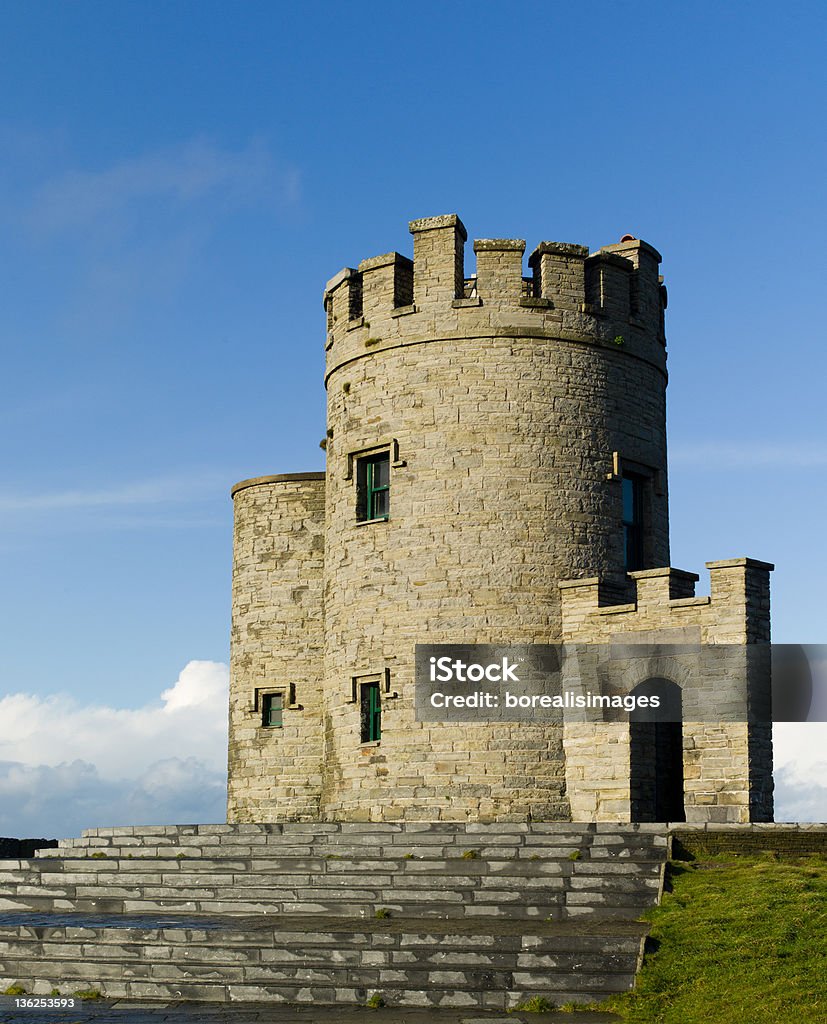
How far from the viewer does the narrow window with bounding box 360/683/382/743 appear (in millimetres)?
23734

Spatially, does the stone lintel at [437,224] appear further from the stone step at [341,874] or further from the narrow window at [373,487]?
the stone step at [341,874]

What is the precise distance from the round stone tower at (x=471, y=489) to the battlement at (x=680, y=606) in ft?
2.01

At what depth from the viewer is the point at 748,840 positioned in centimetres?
1780

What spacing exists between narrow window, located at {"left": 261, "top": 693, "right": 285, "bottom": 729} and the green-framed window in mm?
7919

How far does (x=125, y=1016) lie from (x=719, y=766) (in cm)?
1071

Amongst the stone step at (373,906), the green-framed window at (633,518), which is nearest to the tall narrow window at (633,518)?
the green-framed window at (633,518)

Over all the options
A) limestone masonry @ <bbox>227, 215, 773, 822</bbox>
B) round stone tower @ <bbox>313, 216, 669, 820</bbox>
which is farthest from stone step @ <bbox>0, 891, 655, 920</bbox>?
round stone tower @ <bbox>313, 216, 669, 820</bbox>

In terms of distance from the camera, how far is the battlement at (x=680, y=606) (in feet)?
67.0

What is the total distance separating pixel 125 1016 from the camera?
1287 cm

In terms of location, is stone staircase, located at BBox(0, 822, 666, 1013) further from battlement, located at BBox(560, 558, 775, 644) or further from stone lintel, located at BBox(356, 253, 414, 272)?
stone lintel, located at BBox(356, 253, 414, 272)

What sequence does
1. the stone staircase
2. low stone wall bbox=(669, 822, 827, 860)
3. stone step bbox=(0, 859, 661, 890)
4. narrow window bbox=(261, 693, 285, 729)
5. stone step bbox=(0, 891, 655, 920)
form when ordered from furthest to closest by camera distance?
narrow window bbox=(261, 693, 285, 729) < low stone wall bbox=(669, 822, 827, 860) < stone step bbox=(0, 859, 661, 890) < stone step bbox=(0, 891, 655, 920) < the stone staircase

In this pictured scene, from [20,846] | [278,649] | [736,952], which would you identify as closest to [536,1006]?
[736,952]

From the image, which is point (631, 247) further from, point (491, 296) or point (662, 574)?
point (662, 574)

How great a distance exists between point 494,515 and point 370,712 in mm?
4237
